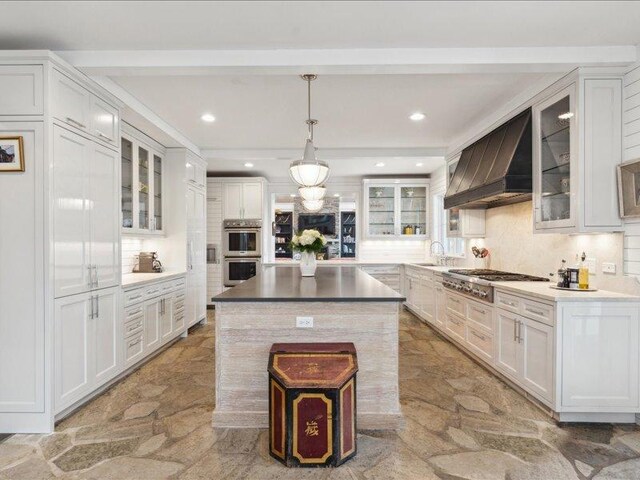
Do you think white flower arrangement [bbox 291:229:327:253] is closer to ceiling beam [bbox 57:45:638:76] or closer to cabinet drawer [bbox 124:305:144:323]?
ceiling beam [bbox 57:45:638:76]

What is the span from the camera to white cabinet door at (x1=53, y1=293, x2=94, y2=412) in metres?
2.69

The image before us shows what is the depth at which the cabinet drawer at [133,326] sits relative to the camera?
362 centimetres

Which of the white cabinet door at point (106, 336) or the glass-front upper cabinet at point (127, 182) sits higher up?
the glass-front upper cabinet at point (127, 182)

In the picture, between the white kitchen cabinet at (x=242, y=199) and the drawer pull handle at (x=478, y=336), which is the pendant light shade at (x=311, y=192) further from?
the white kitchen cabinet at (x=242, y=199)

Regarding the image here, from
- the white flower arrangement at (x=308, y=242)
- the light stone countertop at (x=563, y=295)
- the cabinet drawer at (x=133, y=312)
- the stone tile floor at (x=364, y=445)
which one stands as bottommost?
the stone tile floor at (x=364, y=445)

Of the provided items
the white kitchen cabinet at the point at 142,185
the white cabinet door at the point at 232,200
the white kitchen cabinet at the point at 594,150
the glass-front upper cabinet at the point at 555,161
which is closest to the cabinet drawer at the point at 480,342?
the glass-front upper cabinet at the point at 555,161

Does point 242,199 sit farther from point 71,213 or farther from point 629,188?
point 629,188

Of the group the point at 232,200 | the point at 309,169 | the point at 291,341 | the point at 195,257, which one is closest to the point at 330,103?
the point at 309,169

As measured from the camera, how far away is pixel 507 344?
3.38 m

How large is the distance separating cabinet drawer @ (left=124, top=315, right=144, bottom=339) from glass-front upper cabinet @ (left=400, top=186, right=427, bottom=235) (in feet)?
17.2

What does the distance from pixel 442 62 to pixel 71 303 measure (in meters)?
3.34

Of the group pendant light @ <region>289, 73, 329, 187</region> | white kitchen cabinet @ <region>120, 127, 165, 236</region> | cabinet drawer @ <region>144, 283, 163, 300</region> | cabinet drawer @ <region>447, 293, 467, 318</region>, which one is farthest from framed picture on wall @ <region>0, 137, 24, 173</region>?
cabinet drawer @ <region>447, 293, 467, 318</region>

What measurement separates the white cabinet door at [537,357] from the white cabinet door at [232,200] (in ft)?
18.0

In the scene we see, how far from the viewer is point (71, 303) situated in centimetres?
282
